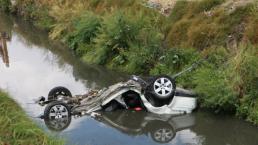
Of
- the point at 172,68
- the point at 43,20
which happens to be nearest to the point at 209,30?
the point at 172,68

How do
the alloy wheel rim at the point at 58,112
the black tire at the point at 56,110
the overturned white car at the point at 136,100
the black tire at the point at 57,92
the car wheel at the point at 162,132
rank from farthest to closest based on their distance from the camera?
1. the black tire at the point at 57,92
2. the overturned white car at the point at 136,100
3. the alloy wheel rim at the point at 58,112
4. the black tire at the point at 56,110
5. the car wheel at the point at 162,132

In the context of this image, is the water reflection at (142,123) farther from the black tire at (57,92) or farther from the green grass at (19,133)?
the green grass at (19,133)

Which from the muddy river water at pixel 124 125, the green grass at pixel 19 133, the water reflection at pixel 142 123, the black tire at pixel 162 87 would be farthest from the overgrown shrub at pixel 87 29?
the green grass at pixel 19 133

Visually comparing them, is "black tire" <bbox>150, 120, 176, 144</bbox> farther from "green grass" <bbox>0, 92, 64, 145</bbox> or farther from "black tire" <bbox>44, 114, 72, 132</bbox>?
"green grass" <bbox>0, 92, 64, 145</bbox>

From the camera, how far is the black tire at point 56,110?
17094 millimetres

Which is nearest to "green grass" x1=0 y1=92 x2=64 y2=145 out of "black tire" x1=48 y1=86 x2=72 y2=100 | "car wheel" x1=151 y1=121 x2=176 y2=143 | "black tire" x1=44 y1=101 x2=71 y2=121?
"black tire" x1=44 y1=101 x2=71 y2=121

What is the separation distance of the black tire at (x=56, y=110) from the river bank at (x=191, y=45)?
4.19 meters

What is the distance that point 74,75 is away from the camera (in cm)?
2531

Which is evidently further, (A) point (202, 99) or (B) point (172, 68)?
(B) point (172, 68)

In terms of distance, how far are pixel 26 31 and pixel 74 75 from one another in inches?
618

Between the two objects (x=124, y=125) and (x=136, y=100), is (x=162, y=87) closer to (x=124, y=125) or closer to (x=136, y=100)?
(x=136, y=100)

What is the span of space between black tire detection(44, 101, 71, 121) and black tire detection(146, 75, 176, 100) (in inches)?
104

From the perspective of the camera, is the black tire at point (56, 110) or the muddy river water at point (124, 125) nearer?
the muddy river water at point (124, 125)

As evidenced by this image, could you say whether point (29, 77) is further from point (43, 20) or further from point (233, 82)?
point (43, 20)
